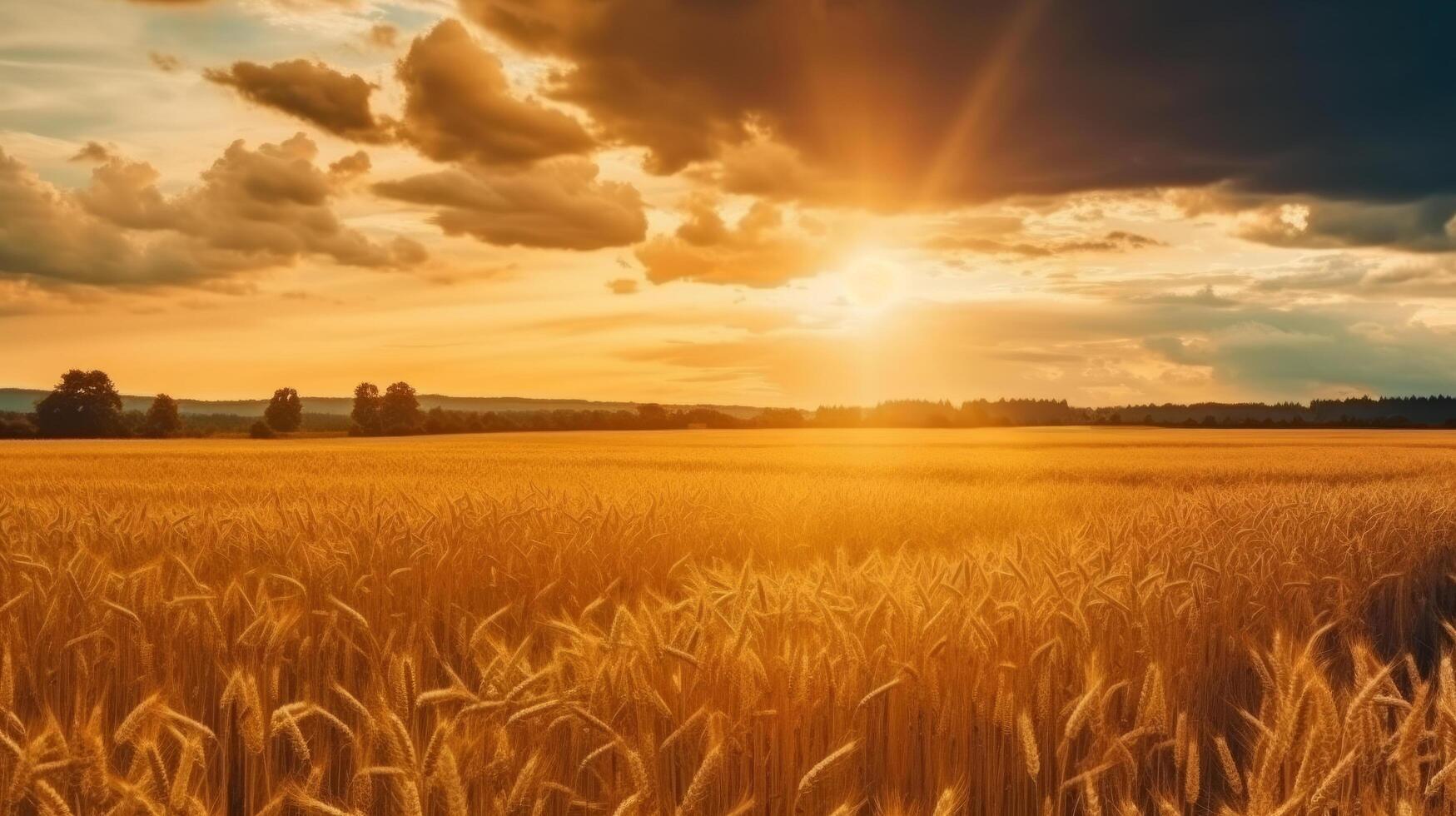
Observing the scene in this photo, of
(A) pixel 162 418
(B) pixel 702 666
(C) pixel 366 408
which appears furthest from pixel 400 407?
(B) pixel 702 666

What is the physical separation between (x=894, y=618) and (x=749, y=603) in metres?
0.62

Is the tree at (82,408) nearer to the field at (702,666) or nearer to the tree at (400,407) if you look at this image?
the tree at (400,407)

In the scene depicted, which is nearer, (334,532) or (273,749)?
(273,749)

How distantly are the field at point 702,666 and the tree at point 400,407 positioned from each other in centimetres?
6308

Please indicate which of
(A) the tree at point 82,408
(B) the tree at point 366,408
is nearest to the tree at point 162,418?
(A) the tree at point 82,408

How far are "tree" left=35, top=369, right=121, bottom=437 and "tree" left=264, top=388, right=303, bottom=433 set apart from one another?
35.8 feet

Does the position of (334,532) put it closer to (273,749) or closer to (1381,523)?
(273,749)

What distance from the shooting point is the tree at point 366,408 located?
6681 cm

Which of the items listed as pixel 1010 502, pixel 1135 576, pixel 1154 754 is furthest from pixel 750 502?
pixel 1154 754

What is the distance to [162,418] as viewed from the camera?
69500 millimetres

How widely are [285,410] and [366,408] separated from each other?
583cm

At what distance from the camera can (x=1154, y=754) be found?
10.2 ft

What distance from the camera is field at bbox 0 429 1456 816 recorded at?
2.20 meters

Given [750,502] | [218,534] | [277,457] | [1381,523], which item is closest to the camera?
[218,534]
